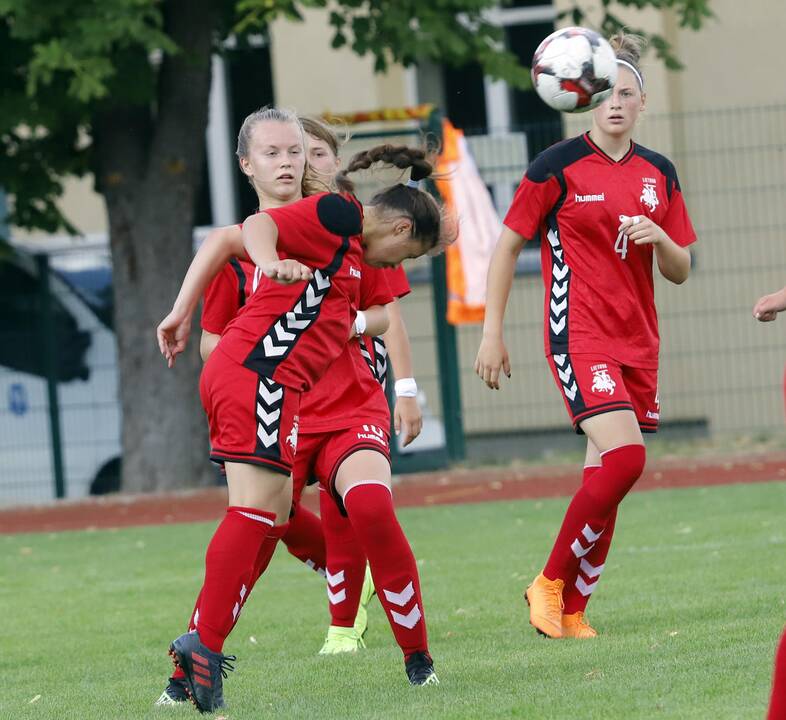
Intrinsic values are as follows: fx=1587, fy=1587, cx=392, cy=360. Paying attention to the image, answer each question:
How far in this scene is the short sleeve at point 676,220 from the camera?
621cm

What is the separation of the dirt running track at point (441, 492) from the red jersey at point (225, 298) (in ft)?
21.9

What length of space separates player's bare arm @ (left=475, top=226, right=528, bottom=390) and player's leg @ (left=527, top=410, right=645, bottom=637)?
15.3 inches

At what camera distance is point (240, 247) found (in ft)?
15.7

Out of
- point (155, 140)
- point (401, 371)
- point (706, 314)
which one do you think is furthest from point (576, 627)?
point (706, 314)

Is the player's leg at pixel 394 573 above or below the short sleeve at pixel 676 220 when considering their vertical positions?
below

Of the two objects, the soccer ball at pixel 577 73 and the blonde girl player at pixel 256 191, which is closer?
the blonde girl player at pixel 256 191

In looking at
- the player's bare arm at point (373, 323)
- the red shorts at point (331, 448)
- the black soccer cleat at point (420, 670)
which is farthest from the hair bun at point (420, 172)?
the black soccer cleat at point (420, 670)

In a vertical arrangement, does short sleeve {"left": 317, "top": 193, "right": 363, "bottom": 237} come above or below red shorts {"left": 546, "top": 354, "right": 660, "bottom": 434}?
above

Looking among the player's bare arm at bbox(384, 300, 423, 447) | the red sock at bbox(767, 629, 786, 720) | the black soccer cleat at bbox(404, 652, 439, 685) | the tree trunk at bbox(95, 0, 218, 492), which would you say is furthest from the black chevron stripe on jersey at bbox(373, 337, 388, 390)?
the tree trunk at bbox(95, 0, 218, 492)

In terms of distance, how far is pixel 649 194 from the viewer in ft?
20.1

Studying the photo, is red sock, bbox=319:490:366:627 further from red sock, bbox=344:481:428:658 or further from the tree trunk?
the tree trunk

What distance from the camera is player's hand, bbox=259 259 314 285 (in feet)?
14.5

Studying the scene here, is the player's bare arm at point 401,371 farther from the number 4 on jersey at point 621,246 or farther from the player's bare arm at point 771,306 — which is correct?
the player's bare arm at point 771,306

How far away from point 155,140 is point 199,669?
9.82 metres
